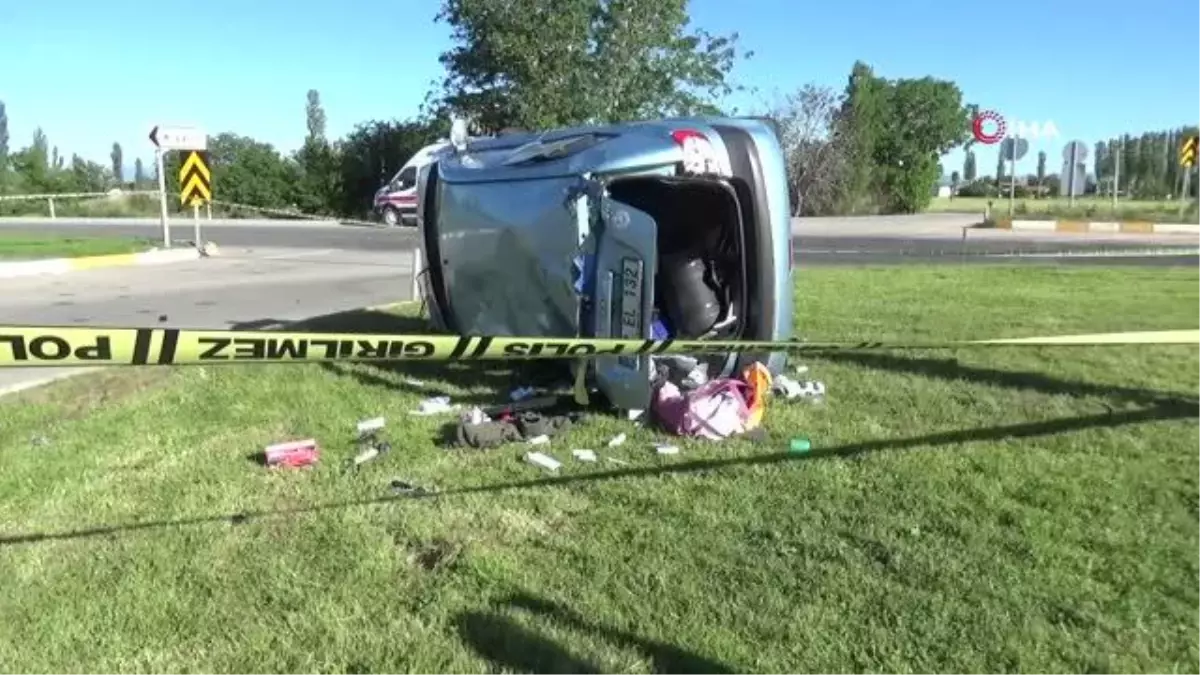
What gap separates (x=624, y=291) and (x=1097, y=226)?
31395 mm

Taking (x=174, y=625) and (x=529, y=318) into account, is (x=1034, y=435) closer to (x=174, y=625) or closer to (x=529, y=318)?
(x=529, y=318)

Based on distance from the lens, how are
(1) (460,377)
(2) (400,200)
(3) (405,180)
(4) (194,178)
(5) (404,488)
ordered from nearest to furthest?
(5) (404,488) < (1) (460,377) < (4) (194,178) < (2) (400,200) < (3) (405,180)

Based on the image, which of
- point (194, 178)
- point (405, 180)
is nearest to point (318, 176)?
point (405, 180)

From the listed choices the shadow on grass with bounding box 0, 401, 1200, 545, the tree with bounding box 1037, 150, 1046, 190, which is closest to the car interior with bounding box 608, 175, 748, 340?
the shadow on grass with bounding box 0, 401, 1200, 545

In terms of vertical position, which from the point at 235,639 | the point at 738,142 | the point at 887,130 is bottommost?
the point at 235,639

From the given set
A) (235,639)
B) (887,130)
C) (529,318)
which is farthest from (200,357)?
(887,130)

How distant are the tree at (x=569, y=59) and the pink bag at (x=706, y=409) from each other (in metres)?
30.9

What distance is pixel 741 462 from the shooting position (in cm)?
512

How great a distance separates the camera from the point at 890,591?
11.7 ft

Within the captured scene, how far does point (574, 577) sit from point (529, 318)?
2.96 metres

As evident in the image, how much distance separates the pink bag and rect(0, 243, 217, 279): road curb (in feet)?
46.9

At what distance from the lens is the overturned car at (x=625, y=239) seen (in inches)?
230

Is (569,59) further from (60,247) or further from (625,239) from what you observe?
(625,239)

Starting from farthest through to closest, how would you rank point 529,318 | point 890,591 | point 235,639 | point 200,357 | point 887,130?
point 887,130, point 529,318, point 890,591, point 235,639, point 200,357
